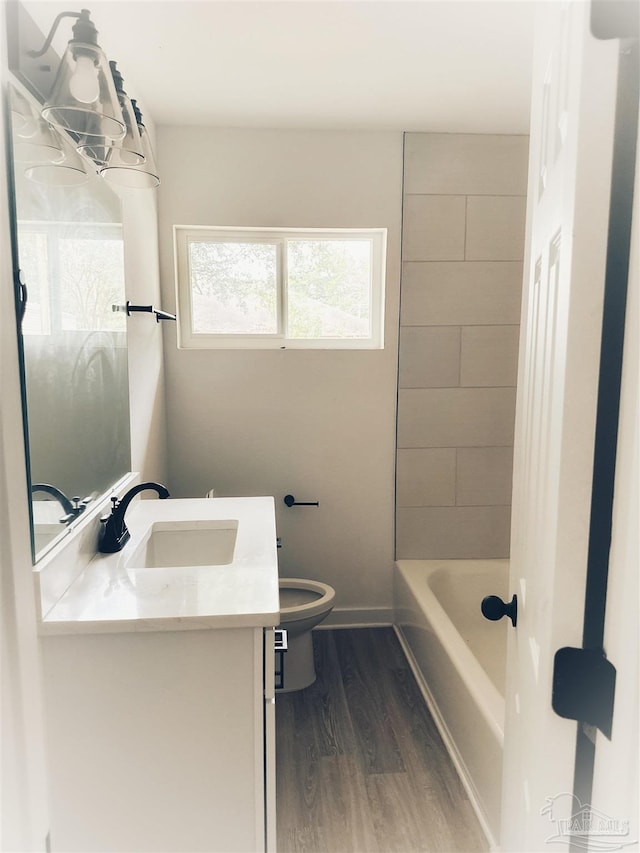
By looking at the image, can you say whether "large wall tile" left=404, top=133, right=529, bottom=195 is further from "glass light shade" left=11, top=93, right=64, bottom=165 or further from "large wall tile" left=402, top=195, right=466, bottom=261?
"glass light shade" left=11, top=93, right=64, bottom=165

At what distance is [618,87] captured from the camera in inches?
23.2

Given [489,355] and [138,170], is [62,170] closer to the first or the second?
[138,170]

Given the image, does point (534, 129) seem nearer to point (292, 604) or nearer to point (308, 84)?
point (308, 84)

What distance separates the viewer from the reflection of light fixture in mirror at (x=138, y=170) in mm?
1367

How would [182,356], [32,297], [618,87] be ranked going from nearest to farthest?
[618,87], [32,297], [182,356]

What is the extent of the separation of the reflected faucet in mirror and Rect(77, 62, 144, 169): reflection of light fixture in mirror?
79 cm

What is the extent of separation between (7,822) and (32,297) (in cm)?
91

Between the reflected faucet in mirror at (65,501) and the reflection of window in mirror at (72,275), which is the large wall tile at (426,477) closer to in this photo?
the reflection of window in mirror at (72,275)

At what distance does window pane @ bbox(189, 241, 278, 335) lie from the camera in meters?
2.78

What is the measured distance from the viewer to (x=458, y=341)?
9.14ft

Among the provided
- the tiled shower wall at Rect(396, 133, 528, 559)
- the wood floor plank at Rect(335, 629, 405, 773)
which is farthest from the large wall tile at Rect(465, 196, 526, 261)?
the wood floor plank at Rect(335, 629, 405, 773)

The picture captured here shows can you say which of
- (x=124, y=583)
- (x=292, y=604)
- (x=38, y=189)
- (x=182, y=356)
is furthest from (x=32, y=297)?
(x=292, y=604)

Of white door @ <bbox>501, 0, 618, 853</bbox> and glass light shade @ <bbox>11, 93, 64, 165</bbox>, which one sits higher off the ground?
glass light shade @ <bbox>11, 93, 64, 165</bbox>

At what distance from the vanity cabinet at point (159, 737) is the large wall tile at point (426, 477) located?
178cm
